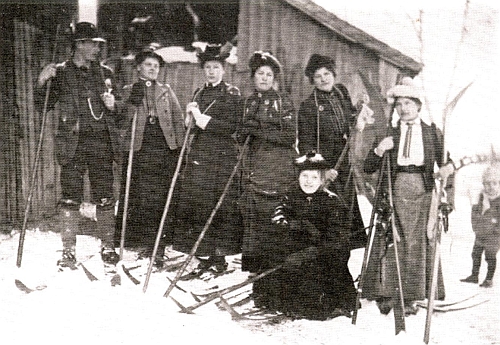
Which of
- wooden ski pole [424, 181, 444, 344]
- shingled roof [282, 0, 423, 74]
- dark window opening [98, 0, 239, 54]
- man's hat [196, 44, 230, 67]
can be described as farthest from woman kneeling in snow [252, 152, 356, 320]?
dark window opening [98, 0, 239, 54]

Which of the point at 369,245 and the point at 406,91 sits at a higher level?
the point at 406,91

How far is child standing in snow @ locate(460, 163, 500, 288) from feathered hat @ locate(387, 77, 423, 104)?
655mm

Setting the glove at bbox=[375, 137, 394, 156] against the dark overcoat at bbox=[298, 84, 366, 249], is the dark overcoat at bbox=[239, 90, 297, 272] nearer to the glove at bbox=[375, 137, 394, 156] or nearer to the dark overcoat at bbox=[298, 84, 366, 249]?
the dark overcoat at bbox=[298, 84, 366, 249]

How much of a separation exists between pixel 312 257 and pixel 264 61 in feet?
4.55

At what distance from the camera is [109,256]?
3.85 meters

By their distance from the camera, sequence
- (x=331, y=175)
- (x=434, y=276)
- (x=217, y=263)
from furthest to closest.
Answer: (x=217, y=263), (x=331, y=175), (x=434, y=276)

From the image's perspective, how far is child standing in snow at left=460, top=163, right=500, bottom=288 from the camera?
3.27 metres

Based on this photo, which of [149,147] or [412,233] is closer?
[412,233]

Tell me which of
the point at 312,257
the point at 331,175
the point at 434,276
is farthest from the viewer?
the point at 331,175

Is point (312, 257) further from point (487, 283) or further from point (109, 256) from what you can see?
point (109, 256)

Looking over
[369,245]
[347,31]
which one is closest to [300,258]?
[369,245]

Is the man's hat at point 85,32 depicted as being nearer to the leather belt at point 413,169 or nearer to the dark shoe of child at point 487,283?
the leather belt at point 413,169

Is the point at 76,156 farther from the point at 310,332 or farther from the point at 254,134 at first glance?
the point at 310,332

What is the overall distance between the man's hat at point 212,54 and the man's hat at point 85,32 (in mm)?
797
